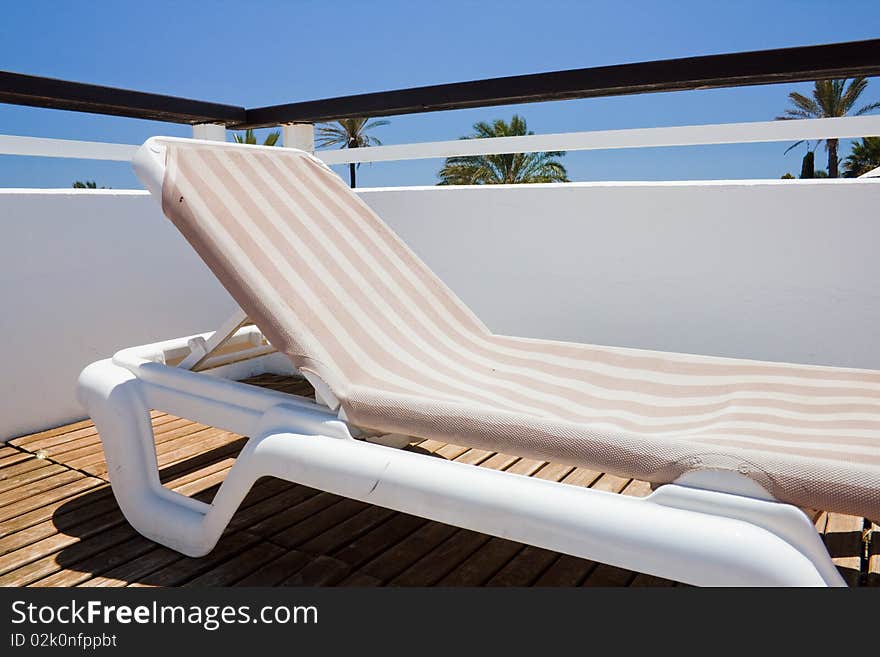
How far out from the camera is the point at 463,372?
1630 millimetres

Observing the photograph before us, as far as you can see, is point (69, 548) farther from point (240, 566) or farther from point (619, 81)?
point (619, 81)

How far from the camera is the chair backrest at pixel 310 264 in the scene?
144 cm

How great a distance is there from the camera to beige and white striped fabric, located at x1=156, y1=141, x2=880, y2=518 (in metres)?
1.05

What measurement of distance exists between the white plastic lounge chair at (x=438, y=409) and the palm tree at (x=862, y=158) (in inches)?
1311

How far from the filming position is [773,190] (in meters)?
2.19

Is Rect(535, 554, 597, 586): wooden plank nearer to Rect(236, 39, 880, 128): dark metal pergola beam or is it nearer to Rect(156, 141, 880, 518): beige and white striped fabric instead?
Rect(156, 141, 880, 518): beige and white striped fabric

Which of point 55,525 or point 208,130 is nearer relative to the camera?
point 55,525

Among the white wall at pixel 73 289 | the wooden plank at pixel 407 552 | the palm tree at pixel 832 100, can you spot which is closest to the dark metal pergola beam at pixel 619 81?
the white wall at pixel 73 289

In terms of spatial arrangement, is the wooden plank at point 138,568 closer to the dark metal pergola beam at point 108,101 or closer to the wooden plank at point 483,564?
the wooden plank at point 483,564

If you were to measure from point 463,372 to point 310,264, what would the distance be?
0.47 metres

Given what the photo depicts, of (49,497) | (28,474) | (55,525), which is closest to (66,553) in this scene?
(55,525)

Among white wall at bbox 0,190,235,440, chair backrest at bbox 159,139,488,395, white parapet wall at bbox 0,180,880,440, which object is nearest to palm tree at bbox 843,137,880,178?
white parapet wall at bbox 0,180,880,440

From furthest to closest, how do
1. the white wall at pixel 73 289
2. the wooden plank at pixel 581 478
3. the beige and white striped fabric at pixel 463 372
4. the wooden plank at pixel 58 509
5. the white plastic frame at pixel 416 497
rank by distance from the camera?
the white wall at pixel 73 289 → the wooden plank at pixel 581 478 → the wooden plank at pixel 58 509 → the beige and white striped fabric at pixel 463 372 → the white plastic frame at pixel 416 497

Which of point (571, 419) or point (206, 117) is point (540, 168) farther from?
point (571, 419)
